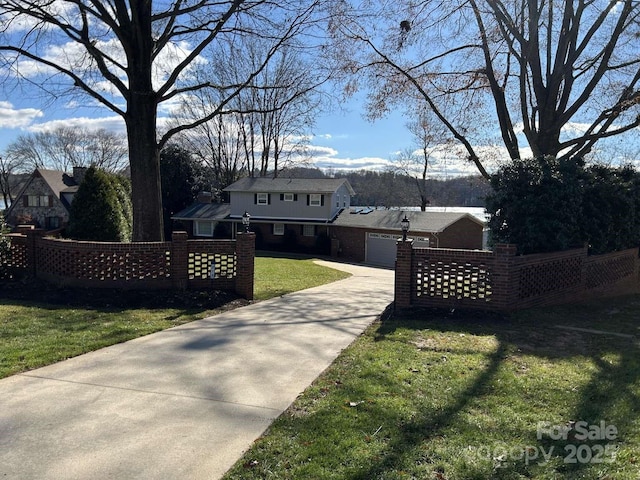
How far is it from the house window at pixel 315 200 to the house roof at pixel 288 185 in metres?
0.46

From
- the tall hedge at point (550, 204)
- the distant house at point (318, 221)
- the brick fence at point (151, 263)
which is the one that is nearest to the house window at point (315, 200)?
the distant house at point (318, 221)

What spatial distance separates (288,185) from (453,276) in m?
27.4

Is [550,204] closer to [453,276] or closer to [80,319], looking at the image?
[453,276]

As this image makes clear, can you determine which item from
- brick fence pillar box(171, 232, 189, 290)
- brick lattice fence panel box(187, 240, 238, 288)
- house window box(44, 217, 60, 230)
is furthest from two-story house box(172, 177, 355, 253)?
brick fence pillar box(171, 232, 189, 290)

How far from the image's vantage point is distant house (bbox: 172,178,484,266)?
100 ft

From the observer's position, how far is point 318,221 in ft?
110

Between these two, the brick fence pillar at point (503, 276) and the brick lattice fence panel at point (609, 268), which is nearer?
the brick fence pillar at point (503, 276)

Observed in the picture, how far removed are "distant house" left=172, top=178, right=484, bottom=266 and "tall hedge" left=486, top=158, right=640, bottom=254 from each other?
18.2 metres

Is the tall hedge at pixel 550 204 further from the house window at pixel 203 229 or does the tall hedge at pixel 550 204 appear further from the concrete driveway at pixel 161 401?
the house window at pixel 203 229

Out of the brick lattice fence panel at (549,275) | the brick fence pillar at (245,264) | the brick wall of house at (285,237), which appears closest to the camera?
the brick lattice fence panel at (549,275)

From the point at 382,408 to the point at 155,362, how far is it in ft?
9.59

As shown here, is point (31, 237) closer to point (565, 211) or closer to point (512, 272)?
point (512, 272)

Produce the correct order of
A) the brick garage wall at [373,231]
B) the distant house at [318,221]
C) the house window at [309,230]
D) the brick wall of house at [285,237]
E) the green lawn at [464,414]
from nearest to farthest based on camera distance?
the green lawn at [464,414] < the brick garage wall at [373,231] < the distant house at [318,221] < the brick wall of house at [285,237] < the house window at [309,230]

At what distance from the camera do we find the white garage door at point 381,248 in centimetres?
3023
